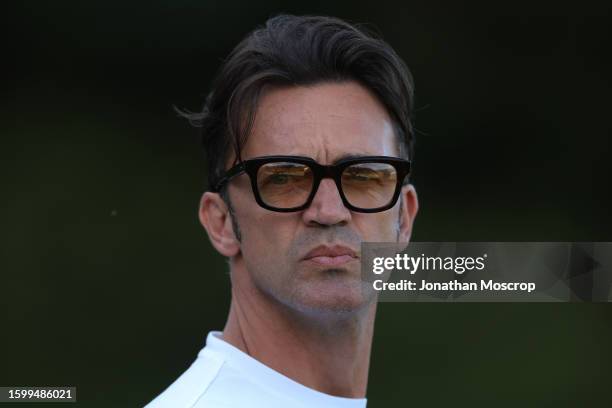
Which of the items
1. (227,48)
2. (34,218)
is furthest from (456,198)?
(34,218)

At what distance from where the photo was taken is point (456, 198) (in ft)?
19.5

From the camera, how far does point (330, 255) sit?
245 cm

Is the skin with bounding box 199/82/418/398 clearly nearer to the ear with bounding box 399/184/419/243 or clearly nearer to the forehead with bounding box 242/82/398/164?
the forehead with bounding box 242/82/398/164

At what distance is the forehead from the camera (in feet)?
8.29

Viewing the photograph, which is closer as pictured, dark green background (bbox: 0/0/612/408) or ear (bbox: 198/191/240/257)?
ear (bbox: 198/191/240/257)

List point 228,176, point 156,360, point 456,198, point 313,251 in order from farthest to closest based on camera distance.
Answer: point 456,198 < point 156,360 < point 228,176 < point 313,251

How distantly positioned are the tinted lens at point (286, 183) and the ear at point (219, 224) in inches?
8.0

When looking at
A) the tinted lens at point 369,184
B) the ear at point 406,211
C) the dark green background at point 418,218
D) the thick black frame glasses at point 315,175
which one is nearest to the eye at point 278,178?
the thick black frame glasses at point 315,175

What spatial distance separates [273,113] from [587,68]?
396 cm

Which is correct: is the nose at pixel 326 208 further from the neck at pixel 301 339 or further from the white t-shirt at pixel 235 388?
the white t-shirt at pixel 235 388

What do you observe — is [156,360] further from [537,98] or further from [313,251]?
[313,251]

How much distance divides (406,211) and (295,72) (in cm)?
56

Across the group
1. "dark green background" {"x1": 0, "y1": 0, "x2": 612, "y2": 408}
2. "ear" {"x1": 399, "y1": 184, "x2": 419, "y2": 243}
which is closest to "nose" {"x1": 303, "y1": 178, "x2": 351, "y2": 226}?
"ear" {"x1": 399, "y1": 184, "x2": 419, "y2": 243}

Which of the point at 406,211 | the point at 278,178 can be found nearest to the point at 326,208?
the point at 278,178
